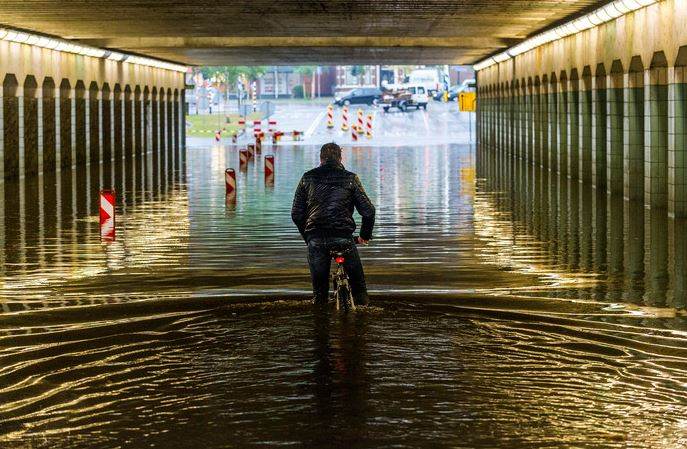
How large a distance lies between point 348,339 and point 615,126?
69.3 ft

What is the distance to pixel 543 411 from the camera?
Answer: 8.26m

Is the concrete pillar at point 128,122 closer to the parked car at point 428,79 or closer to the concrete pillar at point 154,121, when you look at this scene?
the concrete pillar at point 154,121

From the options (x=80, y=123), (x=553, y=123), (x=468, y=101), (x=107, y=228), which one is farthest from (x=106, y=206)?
(x=468, y=101)

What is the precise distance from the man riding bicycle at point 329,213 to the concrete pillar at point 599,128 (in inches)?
818

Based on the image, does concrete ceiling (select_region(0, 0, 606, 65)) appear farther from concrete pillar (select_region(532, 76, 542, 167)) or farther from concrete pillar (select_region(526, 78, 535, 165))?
concrete pillar (select_region(526, 78, 535, 165))

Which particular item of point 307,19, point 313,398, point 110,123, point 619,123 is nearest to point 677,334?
point 313,398

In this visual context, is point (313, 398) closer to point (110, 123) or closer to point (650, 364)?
point (650, 364)

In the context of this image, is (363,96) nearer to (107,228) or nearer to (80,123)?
(80,123)

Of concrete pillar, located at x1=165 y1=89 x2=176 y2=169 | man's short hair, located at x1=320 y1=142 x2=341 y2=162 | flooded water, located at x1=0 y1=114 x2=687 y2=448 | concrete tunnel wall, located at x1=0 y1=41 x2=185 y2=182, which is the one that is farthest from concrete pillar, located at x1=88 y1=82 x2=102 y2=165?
man's short hair, located at x1=320 y1=142 x2=341 y2=162

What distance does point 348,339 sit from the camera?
10891 mm

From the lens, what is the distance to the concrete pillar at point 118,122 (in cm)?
5331

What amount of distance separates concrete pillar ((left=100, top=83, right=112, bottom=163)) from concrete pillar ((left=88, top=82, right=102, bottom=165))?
68 centimetres

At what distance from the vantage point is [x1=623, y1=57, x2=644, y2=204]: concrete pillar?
2795cm

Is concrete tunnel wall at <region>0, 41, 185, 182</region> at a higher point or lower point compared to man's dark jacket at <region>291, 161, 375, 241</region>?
higher
